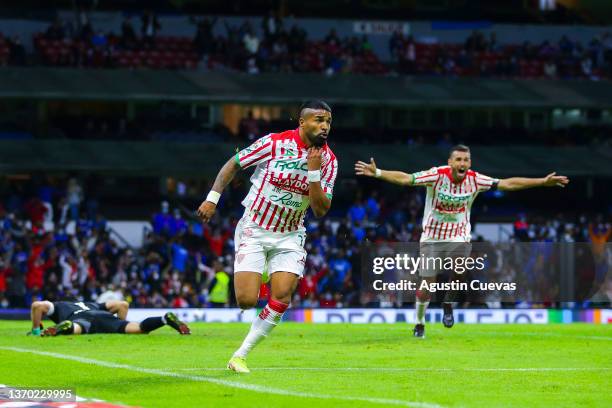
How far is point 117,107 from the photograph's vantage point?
4275 centimetres

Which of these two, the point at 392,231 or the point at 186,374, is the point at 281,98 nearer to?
the point at 392,231

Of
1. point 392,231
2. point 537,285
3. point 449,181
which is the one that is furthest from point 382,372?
point 392,231

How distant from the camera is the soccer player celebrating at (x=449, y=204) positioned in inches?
734

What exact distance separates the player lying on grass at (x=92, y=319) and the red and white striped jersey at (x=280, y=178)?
19.7ft

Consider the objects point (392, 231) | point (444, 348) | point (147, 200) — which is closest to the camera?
point (444, 348)

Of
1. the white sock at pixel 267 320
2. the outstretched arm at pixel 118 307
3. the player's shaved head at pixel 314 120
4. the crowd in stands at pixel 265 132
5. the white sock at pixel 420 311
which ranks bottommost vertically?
the crowd in stands at pixel 265 132

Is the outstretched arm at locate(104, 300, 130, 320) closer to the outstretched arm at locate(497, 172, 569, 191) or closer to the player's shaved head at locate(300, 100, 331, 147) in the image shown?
the outstretched arm at locate(497, 172, 569, 191)

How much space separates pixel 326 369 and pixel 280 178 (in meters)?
2.06

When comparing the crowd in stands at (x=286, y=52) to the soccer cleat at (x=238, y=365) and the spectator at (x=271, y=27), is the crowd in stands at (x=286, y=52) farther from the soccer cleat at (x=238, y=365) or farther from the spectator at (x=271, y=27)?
the soccer cleat at (x=238, y=365)

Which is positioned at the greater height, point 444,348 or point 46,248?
point 444,348

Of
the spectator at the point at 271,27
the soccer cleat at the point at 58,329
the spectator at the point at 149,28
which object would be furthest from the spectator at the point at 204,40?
the soccer cleat at the point at 58,329

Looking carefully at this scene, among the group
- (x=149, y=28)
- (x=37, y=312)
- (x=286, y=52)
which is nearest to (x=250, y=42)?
(x=286, y=52)

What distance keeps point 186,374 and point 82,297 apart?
65.1 ft

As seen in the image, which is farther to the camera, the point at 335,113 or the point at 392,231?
the point at 335,113
